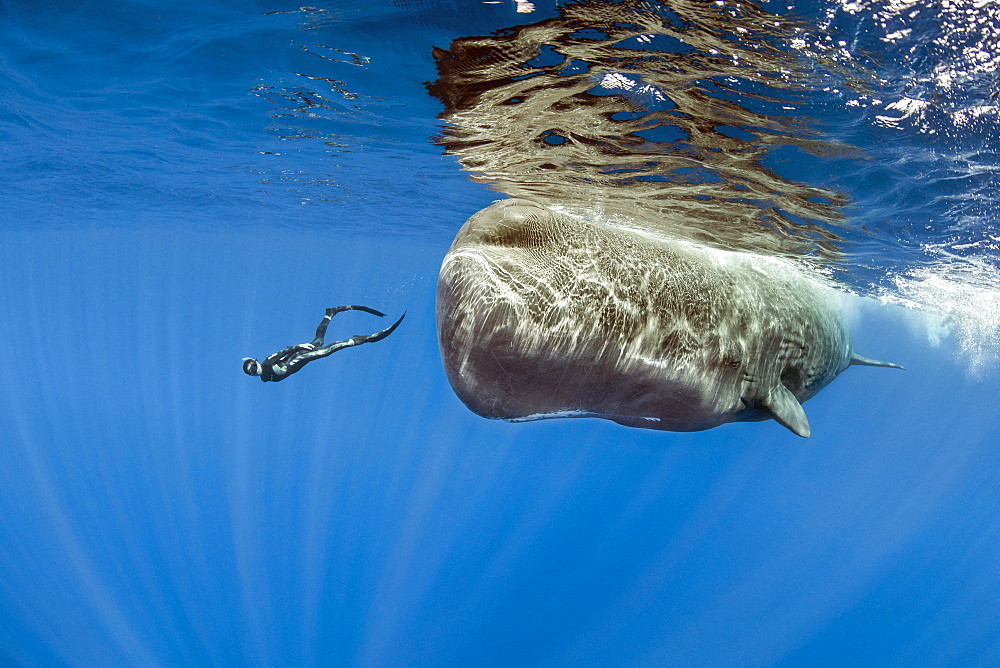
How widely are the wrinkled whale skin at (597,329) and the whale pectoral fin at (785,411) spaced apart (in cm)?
1

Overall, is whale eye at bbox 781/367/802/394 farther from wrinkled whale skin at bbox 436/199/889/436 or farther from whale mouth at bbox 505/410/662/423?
whale mouth at bbox 505/410/662/423

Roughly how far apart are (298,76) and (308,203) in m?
11.1

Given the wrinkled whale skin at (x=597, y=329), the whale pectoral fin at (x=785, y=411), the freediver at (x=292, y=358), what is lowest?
the freediver at (x=292, y=358)

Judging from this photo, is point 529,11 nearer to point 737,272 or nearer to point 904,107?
point 737,272

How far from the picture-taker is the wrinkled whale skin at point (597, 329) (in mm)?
1982

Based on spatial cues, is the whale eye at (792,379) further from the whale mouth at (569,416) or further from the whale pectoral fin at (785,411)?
the whale mouth at (569,416)

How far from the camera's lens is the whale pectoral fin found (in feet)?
9.94

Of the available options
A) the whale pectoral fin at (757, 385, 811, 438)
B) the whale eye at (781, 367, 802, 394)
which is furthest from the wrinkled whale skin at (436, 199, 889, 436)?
the whale eye at (781, 367, 802, 394)

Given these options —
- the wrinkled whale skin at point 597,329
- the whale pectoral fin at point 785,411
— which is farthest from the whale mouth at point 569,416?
the whale pectoral fin at point 785,411

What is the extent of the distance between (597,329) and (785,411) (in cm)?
164

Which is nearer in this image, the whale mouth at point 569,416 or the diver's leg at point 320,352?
the whale mouth at point 569,416

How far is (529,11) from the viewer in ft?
13.5

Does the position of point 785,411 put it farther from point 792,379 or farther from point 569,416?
point 569,416

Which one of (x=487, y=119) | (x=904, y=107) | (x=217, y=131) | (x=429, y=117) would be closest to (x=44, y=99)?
(x=217, y=131)
